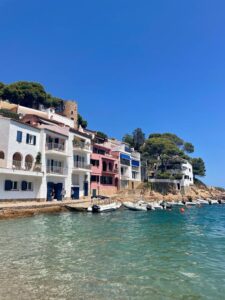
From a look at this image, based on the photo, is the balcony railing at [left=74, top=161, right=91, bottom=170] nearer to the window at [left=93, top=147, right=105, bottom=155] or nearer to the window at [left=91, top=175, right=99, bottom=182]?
the window at [left=91, top=175, right=99, bottom=182]

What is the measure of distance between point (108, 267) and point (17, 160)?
2910 centimetres

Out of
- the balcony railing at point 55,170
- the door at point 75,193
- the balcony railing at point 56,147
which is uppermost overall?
the balcony railing at point 56,147

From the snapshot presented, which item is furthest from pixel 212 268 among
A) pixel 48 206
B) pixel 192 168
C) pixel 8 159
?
pixel 192 168

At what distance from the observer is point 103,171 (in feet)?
193

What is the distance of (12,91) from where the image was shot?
73.8m

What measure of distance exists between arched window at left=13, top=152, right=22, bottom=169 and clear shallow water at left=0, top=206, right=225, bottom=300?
18.1 metres

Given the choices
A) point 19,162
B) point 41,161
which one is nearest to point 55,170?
point 41,161

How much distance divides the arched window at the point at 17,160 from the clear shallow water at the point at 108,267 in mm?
18110

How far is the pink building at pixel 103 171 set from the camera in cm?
5616

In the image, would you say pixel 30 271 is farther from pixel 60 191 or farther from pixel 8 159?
pixel 60 191

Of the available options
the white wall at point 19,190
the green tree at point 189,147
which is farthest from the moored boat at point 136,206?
the green tree at point 189,147

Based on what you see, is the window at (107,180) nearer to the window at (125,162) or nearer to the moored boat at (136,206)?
the window at (125,162)

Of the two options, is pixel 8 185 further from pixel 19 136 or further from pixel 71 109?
pixel 71 109

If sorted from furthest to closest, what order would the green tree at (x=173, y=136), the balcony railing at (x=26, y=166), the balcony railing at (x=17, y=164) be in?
the green tree at (x=173, y=136), the balcony railing at (x=26, y=166), the balcony railing at (x=17, y=164)
